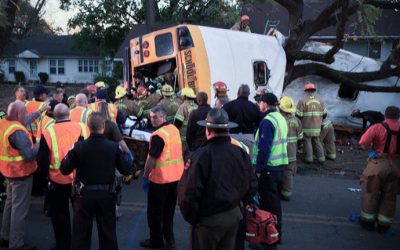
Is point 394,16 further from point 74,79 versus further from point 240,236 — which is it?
point 74,79

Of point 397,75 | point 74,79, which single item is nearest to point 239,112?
point 397,75

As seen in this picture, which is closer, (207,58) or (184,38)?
(207,58)

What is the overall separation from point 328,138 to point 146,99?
4.75 metres

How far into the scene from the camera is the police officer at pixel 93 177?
4.62 m

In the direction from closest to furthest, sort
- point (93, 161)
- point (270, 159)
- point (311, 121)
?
point (93, 161), point (270, 159), point (311, 121)

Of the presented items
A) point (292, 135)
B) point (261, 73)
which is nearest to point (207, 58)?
point (261, 73)

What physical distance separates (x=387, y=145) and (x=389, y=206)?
2.90 ft

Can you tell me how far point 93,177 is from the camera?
4641mm

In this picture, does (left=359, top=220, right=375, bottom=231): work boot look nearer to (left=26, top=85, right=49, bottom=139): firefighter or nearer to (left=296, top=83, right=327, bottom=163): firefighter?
(left=296, top=83, right=327, bottom=163): firefighter

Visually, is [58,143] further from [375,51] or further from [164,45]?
[375,51]

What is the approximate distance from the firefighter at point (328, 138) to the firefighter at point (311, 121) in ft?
1.57

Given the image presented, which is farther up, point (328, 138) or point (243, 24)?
point (243, 24)

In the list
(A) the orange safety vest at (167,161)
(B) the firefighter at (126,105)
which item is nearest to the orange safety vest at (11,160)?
(A) the orange safety vest at (167,161)

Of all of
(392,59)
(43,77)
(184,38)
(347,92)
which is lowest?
(347,92)
